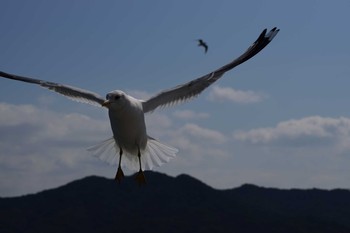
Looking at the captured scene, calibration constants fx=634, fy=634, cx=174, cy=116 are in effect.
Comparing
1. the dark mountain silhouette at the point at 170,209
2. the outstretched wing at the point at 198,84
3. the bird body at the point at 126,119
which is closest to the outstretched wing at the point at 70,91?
the outstretched wing at the point at 198,84

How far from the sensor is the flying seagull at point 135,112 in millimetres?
13070

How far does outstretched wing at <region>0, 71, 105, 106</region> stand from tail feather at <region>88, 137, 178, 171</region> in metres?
1.31

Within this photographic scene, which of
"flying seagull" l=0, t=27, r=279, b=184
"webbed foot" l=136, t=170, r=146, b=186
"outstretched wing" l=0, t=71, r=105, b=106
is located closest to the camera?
"flying seagull" l=0, t=27, r=279, b=184

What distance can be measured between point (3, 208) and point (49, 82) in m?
114

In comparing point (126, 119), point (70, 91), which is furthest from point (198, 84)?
point (70, 91)

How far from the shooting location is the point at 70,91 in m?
15.5

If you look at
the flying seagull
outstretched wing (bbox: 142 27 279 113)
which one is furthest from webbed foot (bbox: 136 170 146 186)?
outstretched wing (bbox: 142 27 279 113)

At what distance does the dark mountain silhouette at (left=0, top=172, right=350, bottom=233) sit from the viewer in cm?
11031

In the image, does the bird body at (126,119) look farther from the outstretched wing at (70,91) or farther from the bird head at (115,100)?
the outstretched wing at (70,91)

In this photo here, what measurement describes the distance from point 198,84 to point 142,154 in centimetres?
218

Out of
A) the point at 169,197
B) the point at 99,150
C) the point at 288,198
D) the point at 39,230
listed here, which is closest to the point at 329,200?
the point at 288,198

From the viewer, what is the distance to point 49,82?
15891 mm

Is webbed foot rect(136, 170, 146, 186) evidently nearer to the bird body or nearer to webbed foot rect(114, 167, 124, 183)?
webbed foot rect(114, 167, 124, 183)

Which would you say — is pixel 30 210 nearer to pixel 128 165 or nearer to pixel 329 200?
pixel 329 200
